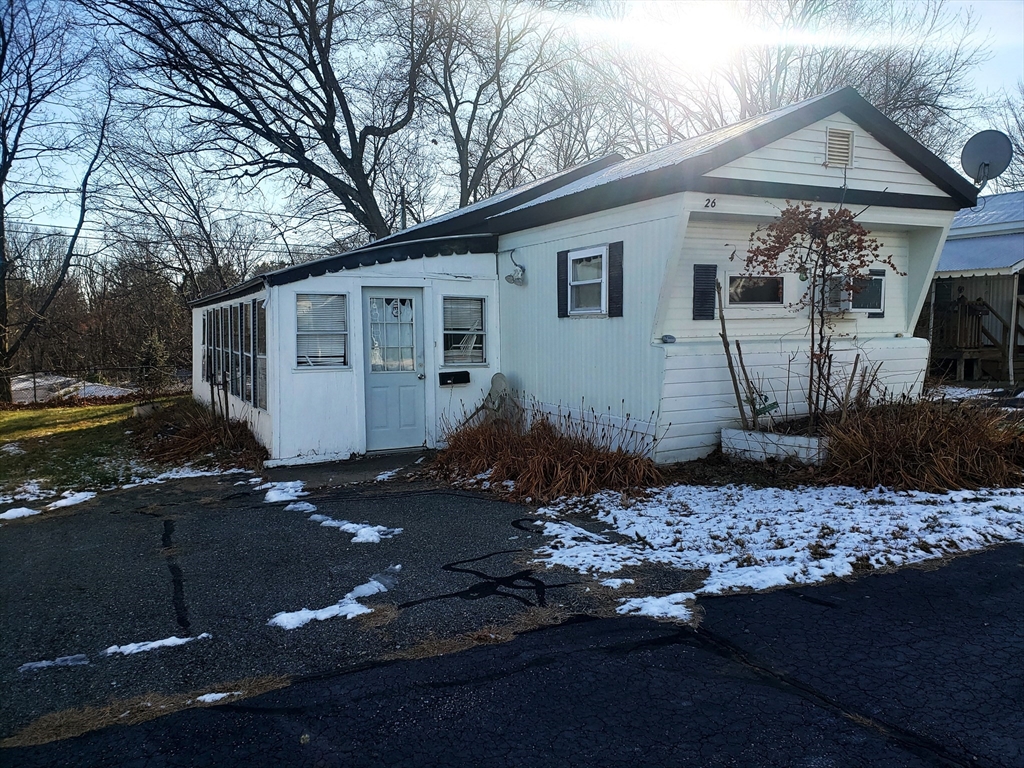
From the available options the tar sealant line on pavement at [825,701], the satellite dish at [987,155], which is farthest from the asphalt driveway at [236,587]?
the satellite dish at [987,155]

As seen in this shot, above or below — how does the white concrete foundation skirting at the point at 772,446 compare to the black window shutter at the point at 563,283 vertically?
below

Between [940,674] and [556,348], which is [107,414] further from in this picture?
[940,674]

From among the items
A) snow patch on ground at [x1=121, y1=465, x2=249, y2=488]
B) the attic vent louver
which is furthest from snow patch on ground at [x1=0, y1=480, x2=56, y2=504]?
the attic vent louver

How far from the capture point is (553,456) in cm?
750

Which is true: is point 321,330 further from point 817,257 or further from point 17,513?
point 817,257

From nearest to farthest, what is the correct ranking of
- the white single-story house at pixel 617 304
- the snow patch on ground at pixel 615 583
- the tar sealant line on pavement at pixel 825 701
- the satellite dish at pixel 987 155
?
the tar sealant line on pavement at pixel 825 701 < the snow patch on ground at pixel 615 583 < the white single-story house at pixel 617 304 < the satellite dish at pixel 987 155

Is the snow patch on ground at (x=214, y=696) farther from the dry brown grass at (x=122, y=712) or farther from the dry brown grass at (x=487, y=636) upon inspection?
the dry brown grass at (x=487, y=636)

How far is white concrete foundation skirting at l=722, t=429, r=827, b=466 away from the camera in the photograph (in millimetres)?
7020

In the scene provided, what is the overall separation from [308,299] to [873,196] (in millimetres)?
6852

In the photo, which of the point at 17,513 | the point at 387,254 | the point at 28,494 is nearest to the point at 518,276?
the point at 387,254

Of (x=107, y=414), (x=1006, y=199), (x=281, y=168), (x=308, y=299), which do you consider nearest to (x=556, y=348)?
(x=308, y=299)

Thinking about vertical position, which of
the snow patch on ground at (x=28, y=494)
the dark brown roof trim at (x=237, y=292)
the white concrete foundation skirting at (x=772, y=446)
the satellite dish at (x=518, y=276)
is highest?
the satellite dish at (x=518, y=276)

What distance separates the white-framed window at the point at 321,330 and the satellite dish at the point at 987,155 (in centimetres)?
922

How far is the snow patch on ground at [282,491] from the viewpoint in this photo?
24.2 feet
